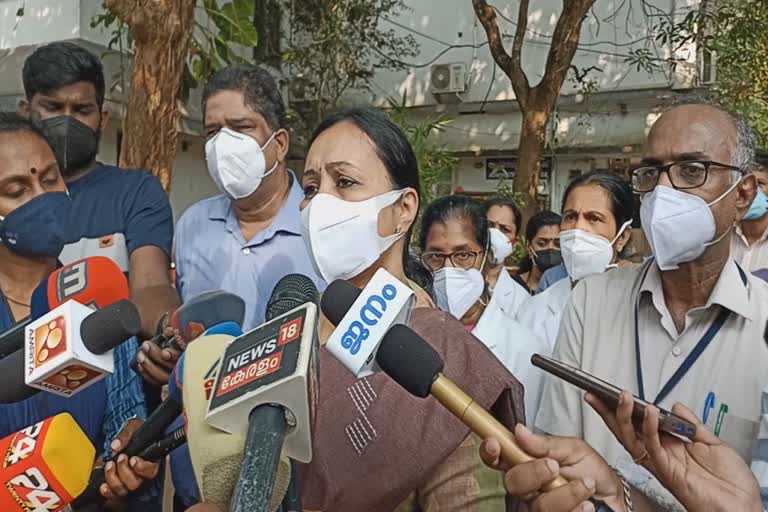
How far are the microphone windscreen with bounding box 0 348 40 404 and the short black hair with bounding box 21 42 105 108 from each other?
159cm

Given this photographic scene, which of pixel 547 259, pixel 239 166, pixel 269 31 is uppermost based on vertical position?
pixel 269 31

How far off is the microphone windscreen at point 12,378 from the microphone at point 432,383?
567mm

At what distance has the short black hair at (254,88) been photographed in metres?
2.88

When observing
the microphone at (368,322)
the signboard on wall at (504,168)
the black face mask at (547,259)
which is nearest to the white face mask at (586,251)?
the black face mask at (547,259)

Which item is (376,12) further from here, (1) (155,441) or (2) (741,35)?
(1) (155,441)

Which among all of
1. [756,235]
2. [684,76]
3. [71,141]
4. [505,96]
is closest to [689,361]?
[71,141]

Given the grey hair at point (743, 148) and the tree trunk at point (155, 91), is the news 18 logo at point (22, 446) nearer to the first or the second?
the grey hair at point (743, 148)

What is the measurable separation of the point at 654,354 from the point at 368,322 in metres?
1.03

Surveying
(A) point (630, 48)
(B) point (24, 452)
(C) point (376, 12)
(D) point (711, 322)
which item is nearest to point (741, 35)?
(A) point (630, 48)

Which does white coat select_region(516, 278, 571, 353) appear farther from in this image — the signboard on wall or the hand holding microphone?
the signboard on wall

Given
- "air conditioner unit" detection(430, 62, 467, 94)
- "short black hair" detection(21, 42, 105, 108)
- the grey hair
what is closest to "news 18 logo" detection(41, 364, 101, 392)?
the grey hair

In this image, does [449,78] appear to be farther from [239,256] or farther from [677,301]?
[677,301]

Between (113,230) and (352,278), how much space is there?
936 millimetres

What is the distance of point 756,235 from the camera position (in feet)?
14.3
